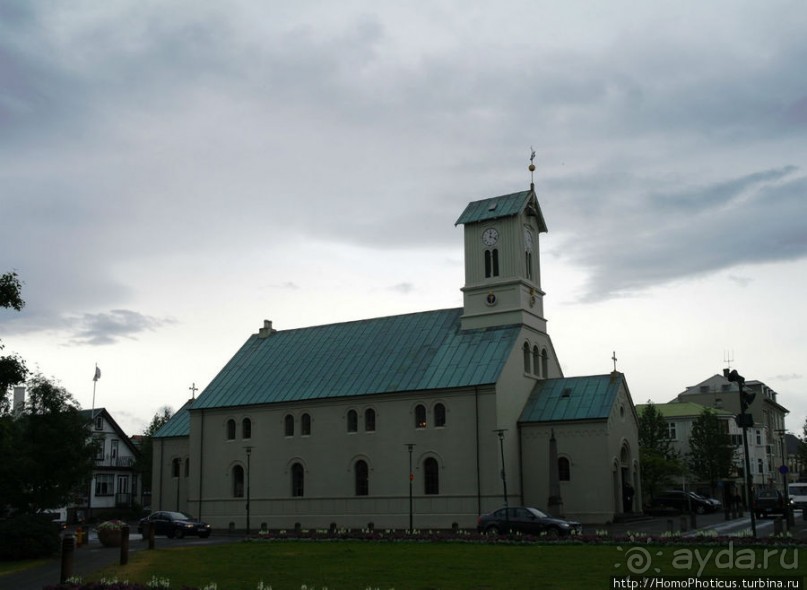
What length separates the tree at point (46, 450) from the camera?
134 ft

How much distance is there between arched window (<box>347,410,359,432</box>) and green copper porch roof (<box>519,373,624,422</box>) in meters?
10.9

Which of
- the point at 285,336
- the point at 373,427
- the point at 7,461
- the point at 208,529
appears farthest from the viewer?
the point at 285,336

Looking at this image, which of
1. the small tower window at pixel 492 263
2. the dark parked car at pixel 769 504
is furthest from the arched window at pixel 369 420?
the dark parked car at pixel 769 504

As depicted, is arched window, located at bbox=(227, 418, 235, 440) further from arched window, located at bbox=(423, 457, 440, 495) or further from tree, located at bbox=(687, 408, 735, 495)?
tree, located at bbox=(687, 408, 735, 495)

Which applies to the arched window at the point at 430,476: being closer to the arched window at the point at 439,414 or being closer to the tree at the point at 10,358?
the arched window at the point at 439,414

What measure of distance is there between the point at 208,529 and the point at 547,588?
3435 centimetres

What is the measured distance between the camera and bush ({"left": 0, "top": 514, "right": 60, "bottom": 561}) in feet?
110

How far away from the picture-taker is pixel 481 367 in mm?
53250

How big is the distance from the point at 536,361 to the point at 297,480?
710 inches

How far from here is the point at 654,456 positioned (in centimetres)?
7600

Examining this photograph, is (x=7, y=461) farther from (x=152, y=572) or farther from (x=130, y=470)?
(x=130, y=470)

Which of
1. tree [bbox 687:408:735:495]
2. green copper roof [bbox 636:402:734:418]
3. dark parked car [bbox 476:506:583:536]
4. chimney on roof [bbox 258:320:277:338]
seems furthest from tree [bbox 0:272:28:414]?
green copper roof [bbox 636:402:734:418]

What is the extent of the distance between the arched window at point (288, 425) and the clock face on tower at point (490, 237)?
18.0 metres

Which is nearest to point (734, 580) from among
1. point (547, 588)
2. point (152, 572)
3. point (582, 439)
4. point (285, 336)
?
point (547, 588)
